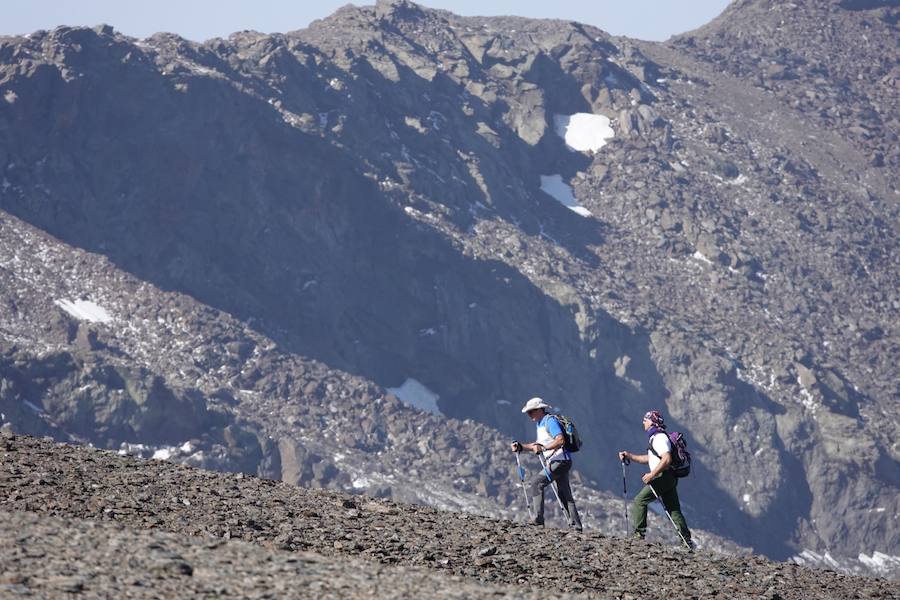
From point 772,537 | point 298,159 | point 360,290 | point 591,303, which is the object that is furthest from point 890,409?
point 298,159

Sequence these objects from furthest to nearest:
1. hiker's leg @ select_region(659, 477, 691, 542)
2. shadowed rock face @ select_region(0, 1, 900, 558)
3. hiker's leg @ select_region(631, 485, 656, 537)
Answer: shadowed rock face @ select_region(0, 1, 900, 558)
hiker's leg @ select_region(631, 485, 656, 537)
hiker's leg @ select_region(659, 477, 691, 542)

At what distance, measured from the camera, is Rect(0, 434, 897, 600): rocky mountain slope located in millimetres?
15031

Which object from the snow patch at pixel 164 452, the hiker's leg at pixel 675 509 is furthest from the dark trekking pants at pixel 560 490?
the snow patch at pixel 164 452

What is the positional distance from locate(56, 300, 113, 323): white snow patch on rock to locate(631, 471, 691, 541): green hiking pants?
143132mm

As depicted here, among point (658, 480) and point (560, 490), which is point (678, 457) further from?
point (560, 490)

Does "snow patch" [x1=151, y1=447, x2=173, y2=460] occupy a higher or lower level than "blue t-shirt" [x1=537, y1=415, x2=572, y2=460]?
lower

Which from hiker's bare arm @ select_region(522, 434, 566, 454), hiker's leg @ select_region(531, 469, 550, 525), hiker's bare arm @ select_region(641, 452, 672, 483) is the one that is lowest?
hiker's leg @ select_region(531, 469, 550, 525)

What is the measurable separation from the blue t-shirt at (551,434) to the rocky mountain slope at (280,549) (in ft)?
4.66

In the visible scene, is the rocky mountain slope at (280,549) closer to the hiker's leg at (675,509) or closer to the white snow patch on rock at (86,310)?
the hiker's leg at (675,509)

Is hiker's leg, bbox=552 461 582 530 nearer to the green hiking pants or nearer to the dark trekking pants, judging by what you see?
the dark trekking pants

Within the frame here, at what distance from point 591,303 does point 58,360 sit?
75.6 metres

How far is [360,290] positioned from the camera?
19625cm

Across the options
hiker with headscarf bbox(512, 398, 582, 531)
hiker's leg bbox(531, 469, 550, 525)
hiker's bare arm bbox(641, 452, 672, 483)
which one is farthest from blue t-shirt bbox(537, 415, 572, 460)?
hiker's bare arm bbox(641, 452, 672, 483)

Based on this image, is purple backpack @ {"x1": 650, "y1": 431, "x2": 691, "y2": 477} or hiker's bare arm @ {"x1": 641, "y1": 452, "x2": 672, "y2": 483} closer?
hiker's bare arm @ {"x1": 641, "y1": 452, "x2": 672, "y2": 483}
